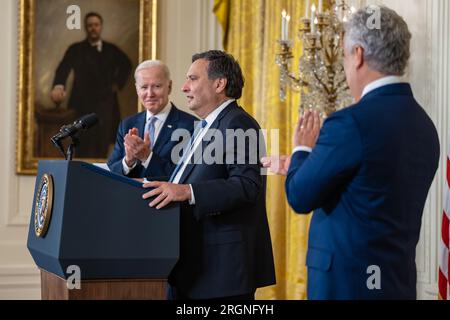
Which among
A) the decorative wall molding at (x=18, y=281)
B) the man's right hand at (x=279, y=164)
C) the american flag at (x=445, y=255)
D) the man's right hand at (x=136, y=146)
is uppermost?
the man's right hand at (x=136, y=146)

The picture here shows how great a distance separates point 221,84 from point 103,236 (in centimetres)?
102

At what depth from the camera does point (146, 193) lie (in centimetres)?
322

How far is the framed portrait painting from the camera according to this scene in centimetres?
746

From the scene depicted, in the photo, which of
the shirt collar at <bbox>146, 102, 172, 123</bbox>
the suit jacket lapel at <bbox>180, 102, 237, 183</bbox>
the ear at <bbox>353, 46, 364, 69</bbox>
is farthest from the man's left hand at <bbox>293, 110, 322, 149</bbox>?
the shirt collar at <bbox>146, 102, 172, 123</bbox>

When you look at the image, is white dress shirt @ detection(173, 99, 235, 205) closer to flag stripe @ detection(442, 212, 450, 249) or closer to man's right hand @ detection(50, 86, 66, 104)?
flag stripe @ detection(442, 212, 450, 249)

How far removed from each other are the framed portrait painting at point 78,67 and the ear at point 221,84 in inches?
151

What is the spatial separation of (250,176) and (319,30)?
1969 millimetres

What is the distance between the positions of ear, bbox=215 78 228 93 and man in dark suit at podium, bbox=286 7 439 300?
3.64 ft

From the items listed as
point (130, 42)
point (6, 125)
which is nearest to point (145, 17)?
point (130, 42)

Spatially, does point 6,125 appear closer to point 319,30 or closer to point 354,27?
point 319,30

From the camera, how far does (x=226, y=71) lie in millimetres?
3740

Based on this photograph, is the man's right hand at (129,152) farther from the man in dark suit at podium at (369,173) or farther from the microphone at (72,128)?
the man in dark suit at podium at (369,173)

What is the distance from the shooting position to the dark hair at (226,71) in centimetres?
373

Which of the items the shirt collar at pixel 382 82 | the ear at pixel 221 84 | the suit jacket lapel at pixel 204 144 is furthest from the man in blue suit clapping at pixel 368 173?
the ear at pixel 221 84
